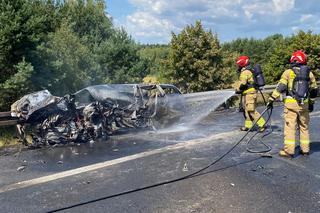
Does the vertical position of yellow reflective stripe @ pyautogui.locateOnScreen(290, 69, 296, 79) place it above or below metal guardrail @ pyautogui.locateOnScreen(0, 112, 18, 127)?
above

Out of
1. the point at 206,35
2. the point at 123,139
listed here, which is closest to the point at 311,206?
the point at 123,139

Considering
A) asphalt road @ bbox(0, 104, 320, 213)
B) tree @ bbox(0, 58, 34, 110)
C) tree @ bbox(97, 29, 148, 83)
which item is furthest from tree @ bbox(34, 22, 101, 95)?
asphalt road @ bbox(0, 104, 320, 213)

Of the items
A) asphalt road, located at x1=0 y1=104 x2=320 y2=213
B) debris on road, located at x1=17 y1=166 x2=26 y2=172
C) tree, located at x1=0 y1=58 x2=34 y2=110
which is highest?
tree, located at x1=0 y1=58 x2=34 y2=110

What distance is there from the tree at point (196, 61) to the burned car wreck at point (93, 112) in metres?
8.78

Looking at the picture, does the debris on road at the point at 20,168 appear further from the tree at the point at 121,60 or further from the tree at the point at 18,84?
the tree at the point at 121,60

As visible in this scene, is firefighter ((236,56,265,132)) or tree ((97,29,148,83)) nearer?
firefighter ((236,56,265,132))

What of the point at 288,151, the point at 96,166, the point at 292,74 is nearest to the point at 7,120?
the point at 96,166

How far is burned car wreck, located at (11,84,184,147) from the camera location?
8.48 meters

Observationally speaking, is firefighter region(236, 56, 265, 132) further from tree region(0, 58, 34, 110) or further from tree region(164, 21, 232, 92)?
tree region(164, 21, 232, 92)

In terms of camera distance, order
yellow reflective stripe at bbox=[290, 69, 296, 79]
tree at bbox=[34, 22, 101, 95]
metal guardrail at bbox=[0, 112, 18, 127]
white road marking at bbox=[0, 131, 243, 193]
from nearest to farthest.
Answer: white road marking at bbox=[0, 131, 243, 193] < yellow reflective stripe at bbox=[290, 69, 296, 79] < metal guardrail at bbox=[0, 112, 18, 127] < tree at bbox=[34, 22, 101, 95]

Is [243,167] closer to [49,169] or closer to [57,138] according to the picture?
[49,169]

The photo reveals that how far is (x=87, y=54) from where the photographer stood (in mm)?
16234

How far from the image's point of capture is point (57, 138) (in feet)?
27.8

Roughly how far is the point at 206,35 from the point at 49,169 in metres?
15.0
